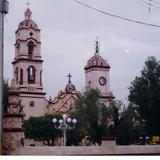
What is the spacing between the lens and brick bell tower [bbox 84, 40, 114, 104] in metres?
3.21

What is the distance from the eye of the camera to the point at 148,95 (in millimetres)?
3332

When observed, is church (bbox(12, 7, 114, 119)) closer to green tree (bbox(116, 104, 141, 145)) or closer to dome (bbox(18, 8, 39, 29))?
dome (bbox(18, 8, 39, 29))

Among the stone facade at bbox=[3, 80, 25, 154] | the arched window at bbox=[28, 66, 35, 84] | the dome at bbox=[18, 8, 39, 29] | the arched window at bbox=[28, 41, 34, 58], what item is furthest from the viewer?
the arched window at bbox=[28, 66, 35, 84]

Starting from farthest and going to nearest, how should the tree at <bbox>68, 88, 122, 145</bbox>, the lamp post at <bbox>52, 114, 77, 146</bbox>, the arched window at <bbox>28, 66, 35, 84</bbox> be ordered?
the lamp post at <bbox>52, 114, 77, 146</bbox>, the tree at <bbox>68, 88, 122, 145</bbox>, the arched window at <bbox>28, 66, 35, 84</bbox>

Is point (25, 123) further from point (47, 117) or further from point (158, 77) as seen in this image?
point (158, 77)

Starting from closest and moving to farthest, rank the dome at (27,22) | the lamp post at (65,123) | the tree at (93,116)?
the dome at (27,22), the tree at (93,116), the lamp post at (65,123)

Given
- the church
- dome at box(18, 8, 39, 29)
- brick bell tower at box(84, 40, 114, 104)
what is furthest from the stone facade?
brick bell tower at box(84, 40, 114, 104)

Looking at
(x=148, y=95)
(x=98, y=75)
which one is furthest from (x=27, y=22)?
(x=148, y=95)

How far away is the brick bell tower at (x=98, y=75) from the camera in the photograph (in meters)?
3.21

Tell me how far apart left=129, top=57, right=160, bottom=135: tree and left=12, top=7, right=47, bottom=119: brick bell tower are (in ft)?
2.26

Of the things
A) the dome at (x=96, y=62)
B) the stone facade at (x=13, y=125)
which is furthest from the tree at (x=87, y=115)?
the stone facade at (x=13, y=125)

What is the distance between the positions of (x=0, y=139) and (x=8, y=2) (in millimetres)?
845

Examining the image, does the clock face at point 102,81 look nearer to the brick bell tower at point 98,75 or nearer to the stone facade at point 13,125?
the brick bell tower at point 98,75

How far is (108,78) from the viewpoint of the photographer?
331 cm
